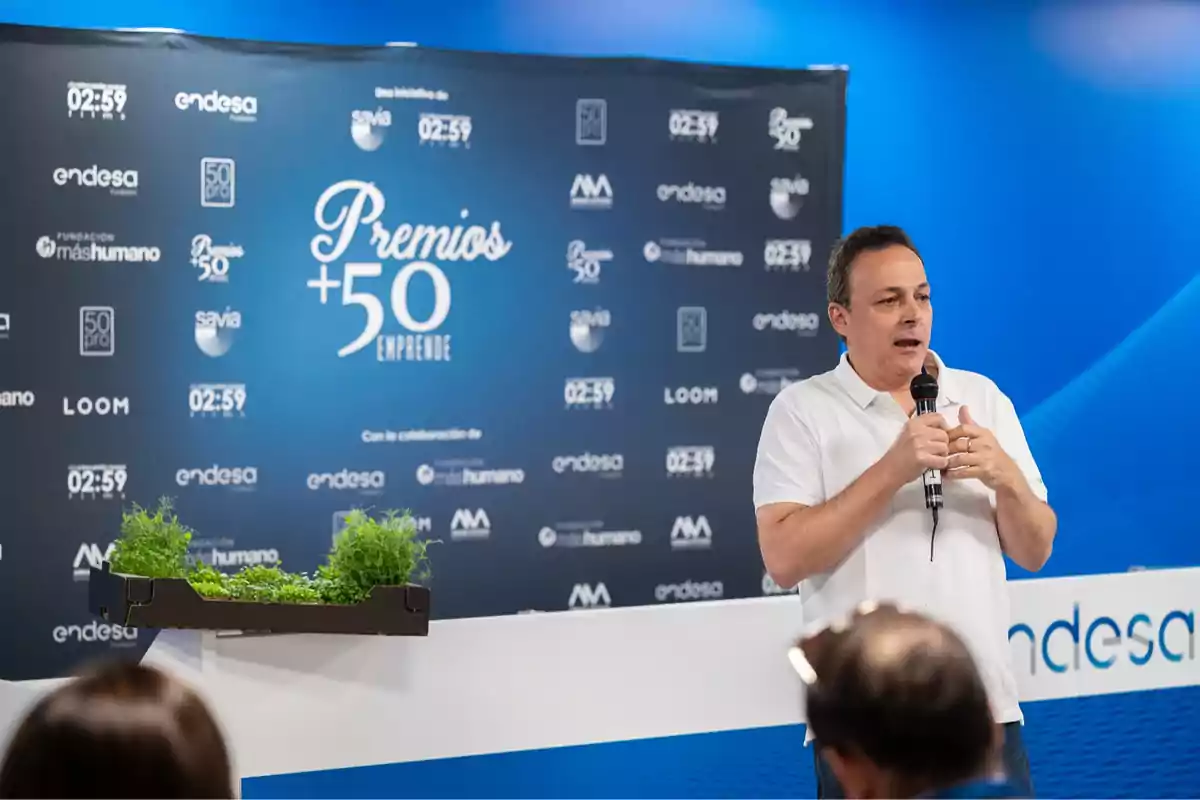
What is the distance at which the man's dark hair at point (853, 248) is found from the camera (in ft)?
9.41

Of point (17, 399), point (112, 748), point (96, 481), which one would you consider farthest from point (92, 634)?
point (112, 748)

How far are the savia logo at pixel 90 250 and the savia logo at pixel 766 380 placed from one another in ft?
7.31

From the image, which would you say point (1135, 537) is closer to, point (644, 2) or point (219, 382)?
point (644, 2)

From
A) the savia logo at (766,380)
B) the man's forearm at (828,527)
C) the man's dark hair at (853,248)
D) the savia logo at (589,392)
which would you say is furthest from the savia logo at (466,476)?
the man's forearm at (828,527)

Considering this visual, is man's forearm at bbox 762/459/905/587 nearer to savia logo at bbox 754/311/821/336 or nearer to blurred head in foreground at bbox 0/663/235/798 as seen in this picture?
blurred head in foreground at bbox 0/663/235/798

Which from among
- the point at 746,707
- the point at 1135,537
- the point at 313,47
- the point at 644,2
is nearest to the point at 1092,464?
the point at 1135,537

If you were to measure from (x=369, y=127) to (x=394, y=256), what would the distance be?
469mm

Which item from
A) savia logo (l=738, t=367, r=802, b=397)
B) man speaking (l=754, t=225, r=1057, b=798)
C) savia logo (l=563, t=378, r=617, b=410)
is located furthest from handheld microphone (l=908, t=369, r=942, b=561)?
savia logo (l=738, t=367, r=802, b=397)

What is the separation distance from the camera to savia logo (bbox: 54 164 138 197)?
4980mm

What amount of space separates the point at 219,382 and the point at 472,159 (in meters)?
1.22

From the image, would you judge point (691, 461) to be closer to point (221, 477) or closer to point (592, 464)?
point (592, 464)

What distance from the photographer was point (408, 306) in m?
5.39

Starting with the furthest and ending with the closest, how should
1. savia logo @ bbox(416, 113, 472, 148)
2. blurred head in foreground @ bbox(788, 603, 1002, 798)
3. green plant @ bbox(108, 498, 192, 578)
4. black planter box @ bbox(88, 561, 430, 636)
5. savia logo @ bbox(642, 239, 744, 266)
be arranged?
savia logo @ bbox(642, 239, 744, 266) < savia logo @ bbox(416, 113, 472, 148) < green plant @ bbox(108, 498, 192, 578) < black planter box @ bbox(88, 561, 430, 636) < blurred head in foreground @ bbox(788, 603, 1002, 798)

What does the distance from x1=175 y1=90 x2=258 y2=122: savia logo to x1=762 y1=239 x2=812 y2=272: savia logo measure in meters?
1.99
